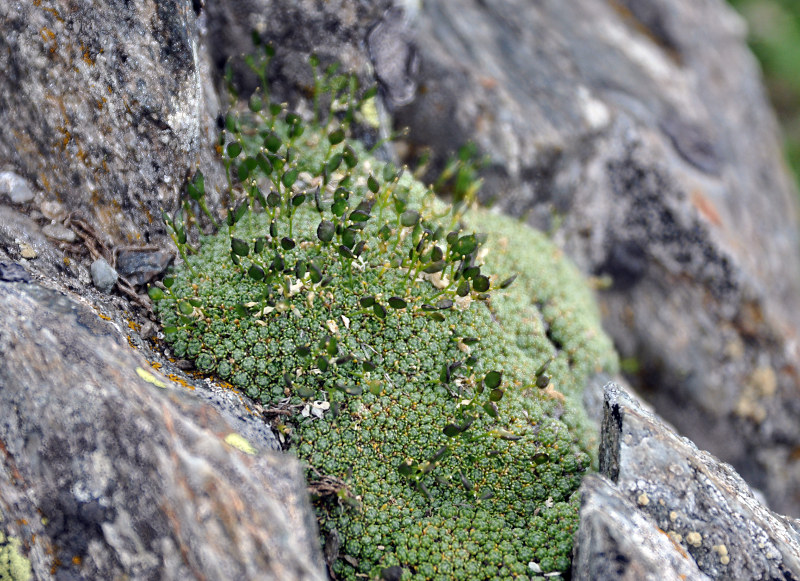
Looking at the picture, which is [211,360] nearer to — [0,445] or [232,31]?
[0,445]

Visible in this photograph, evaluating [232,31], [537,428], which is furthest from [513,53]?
[537,428]

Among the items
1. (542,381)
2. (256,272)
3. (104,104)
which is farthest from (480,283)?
(104,104)

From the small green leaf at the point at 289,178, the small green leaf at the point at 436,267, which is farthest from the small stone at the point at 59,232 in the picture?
the small green leaf at the point at 436,267

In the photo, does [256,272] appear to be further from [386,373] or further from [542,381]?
[542,381]

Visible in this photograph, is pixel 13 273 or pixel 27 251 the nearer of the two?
pixel 13 273

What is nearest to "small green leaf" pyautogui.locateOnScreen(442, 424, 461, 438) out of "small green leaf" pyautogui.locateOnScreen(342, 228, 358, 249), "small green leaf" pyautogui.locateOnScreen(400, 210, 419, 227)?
"small green leaf" pyautogui.locateOnScreen(342, 228, 358, 249)

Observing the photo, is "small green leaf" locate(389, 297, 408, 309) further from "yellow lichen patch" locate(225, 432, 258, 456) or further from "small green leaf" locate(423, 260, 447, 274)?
"yellow lichen patch" locate(225, 432, 258, 456)

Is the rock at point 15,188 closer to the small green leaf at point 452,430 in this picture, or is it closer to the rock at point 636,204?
the small green leaf at point 452,430
